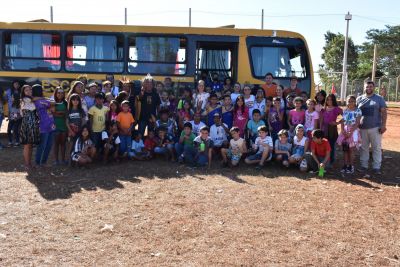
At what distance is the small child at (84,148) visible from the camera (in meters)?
8.26

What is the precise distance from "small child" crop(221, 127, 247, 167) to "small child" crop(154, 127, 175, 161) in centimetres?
118

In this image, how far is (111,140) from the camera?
8.70 m

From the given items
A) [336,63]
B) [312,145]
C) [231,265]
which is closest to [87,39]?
[312,145]

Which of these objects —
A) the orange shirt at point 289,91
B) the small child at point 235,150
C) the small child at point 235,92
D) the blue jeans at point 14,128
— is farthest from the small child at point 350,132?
the blue jeans at point 14,128

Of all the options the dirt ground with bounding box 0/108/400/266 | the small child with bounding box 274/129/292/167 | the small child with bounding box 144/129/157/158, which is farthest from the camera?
the small child with bounding box 144/129/157/158

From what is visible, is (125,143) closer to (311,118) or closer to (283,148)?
(283,148)

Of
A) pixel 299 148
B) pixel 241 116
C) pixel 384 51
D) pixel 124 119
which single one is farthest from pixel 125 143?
pixel 384 51

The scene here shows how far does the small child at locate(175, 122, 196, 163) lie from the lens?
8.77 meters

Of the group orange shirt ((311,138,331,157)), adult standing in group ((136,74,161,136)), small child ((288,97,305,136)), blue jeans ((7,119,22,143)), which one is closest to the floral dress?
adult standing in group ((136,74,161,136))

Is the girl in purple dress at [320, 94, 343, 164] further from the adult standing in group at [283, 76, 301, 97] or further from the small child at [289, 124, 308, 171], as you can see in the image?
the adult standing in group at [283, 76, 301, 97]

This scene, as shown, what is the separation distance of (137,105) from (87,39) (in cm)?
309

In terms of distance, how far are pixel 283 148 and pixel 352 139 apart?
1.32m

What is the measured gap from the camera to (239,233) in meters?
4.89

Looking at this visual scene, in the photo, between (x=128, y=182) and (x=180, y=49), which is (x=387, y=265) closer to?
(x=128, y=182)
